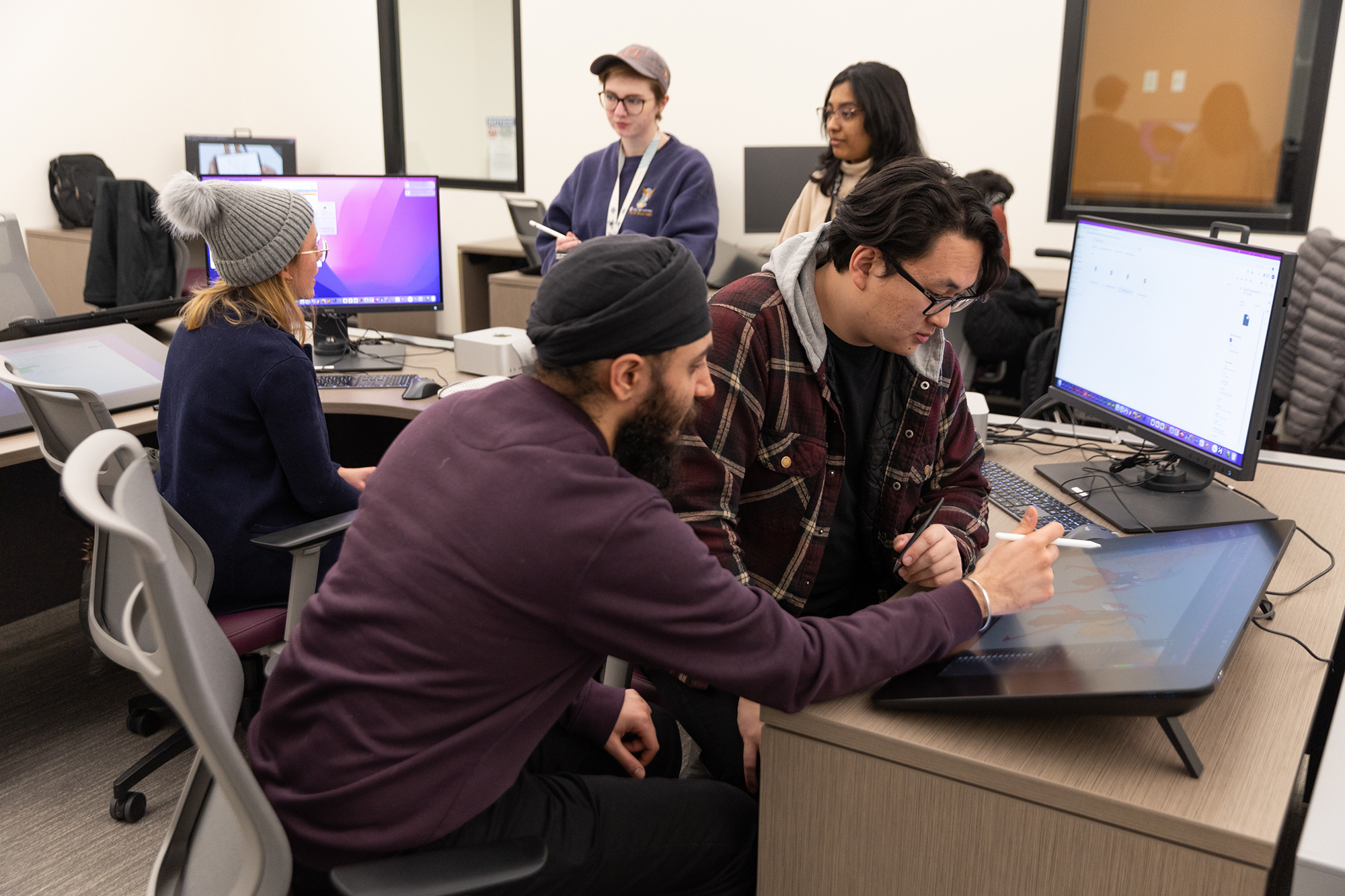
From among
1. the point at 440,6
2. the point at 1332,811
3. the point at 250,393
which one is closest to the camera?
the point at 1332,811

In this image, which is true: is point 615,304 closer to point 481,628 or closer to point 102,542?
point 481,628

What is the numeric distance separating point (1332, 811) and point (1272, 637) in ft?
1.10

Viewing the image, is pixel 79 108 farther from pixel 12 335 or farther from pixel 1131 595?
pixel 1131 595

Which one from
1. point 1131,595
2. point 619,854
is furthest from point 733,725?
point 1131,595

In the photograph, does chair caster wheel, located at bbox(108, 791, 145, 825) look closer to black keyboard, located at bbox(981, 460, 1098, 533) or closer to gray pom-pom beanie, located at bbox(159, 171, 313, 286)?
gray pom-pom beanie, located at bbox(159, 171, 313, 286)

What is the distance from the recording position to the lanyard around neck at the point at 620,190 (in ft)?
10.7

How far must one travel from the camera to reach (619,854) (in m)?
1.14

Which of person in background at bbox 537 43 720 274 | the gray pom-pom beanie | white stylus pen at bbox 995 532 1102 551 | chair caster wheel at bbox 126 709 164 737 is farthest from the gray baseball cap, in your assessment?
white stylus pen at bbox 995 532 1102 551

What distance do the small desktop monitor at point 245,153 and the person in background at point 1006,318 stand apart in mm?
4171

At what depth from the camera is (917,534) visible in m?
1.37

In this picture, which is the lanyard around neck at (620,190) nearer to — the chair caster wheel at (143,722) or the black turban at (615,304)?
the chair caster wheel at (143,722)

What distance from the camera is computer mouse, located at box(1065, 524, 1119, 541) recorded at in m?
1.50

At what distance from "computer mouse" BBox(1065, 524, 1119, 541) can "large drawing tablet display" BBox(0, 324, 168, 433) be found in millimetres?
1993

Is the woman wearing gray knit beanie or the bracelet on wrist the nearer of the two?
the bracelet on wrist
